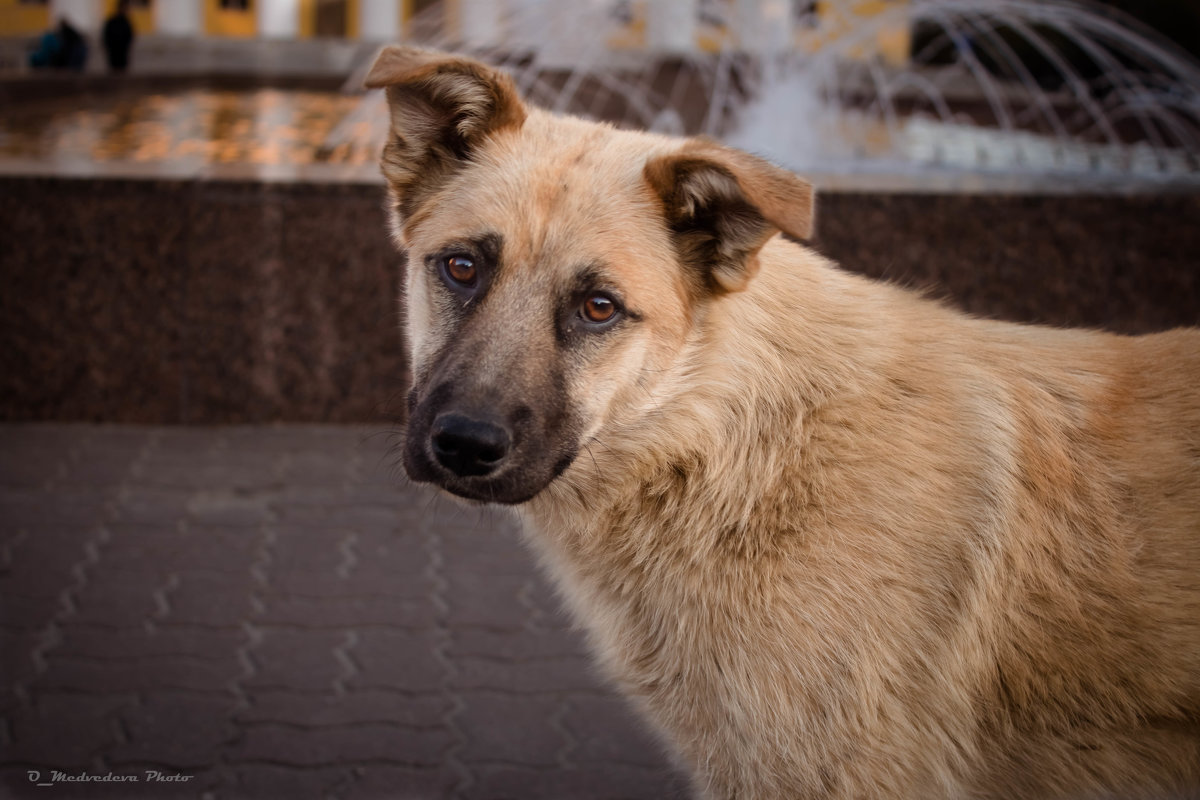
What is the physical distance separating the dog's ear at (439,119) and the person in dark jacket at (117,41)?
19.6 m

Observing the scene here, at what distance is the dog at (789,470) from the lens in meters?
2.33

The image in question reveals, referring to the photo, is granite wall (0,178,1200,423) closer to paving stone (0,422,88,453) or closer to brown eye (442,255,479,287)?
paving stone (0,422,88,453)

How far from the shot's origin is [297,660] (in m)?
4.05

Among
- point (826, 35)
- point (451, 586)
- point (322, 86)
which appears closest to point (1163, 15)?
point (826, 35)

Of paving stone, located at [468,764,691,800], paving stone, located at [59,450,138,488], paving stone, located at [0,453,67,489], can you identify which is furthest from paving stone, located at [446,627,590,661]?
paving stone, located at [0,453,67,489]

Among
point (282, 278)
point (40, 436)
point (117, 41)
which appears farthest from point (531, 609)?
point (117, 41)

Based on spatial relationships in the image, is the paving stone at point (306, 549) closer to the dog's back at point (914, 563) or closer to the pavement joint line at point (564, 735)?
the pavement joint line at point (564, 735)

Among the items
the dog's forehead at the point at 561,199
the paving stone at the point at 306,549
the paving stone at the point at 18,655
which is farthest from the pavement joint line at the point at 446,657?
the dog's forehead at the point at 561,199

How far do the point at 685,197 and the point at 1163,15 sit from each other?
2038cm

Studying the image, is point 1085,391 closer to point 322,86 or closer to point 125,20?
point 322,86

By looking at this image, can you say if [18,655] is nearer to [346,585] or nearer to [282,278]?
[346,585]

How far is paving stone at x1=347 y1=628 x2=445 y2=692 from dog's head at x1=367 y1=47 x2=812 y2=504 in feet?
5.52

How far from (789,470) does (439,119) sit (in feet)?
4.62

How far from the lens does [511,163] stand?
2.74m
